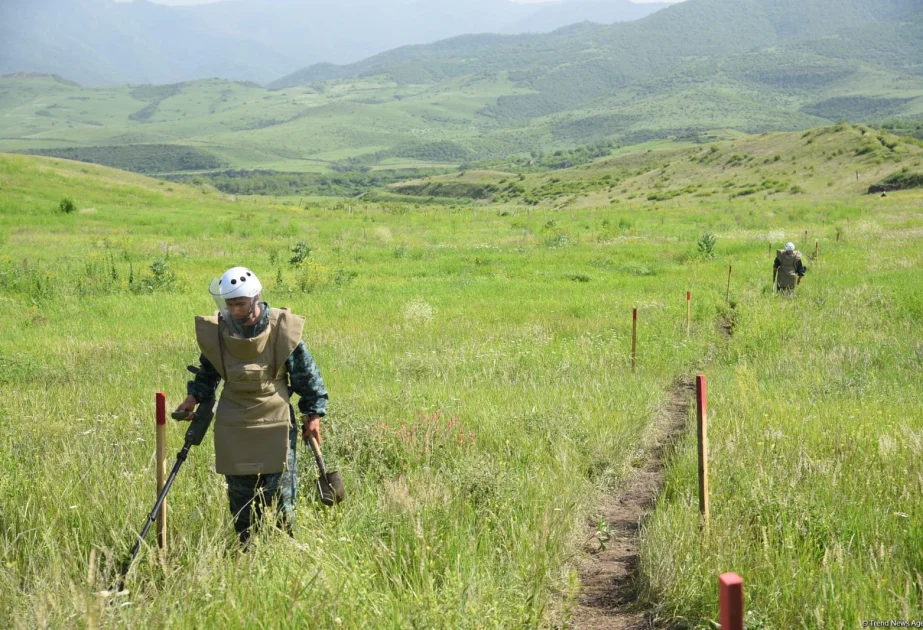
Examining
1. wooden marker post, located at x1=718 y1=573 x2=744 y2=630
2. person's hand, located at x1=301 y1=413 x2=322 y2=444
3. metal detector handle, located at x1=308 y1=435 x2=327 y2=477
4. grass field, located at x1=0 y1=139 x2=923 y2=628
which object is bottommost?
grass field, located at x1=0 y1=139 x2=923 y2=628

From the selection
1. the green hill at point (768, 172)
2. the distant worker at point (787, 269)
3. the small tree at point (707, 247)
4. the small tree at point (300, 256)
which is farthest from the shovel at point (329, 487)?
the green hill at point (768, 172)

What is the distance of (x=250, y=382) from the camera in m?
4.85

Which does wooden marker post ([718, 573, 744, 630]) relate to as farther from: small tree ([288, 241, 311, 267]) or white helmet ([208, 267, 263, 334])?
small tree ([288, 241, 311, 267])

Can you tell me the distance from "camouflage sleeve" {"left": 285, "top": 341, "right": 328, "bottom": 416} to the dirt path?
85.5 inches

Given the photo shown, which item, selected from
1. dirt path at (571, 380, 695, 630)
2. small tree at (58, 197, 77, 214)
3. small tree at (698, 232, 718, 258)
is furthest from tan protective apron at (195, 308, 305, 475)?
small tree at (58, 197, 77, 214)

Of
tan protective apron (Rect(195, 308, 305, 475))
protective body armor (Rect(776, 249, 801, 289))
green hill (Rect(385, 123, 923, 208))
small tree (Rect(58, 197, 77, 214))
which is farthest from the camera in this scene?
green hill (Rect(385, 123, 923, 208))

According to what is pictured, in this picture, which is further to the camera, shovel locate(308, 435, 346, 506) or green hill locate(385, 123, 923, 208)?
green hill locate(385, 123, 923, 208)

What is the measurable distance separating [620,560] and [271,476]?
253cm

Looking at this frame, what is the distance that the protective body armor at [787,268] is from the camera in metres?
16.7

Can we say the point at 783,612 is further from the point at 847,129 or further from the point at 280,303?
the point at 847,129

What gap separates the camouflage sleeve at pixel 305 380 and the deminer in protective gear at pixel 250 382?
0.4 inches

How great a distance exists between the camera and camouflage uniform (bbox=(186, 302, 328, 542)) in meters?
5.12

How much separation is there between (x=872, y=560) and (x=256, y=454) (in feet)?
12.5

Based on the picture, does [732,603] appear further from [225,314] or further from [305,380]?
[225,314]
